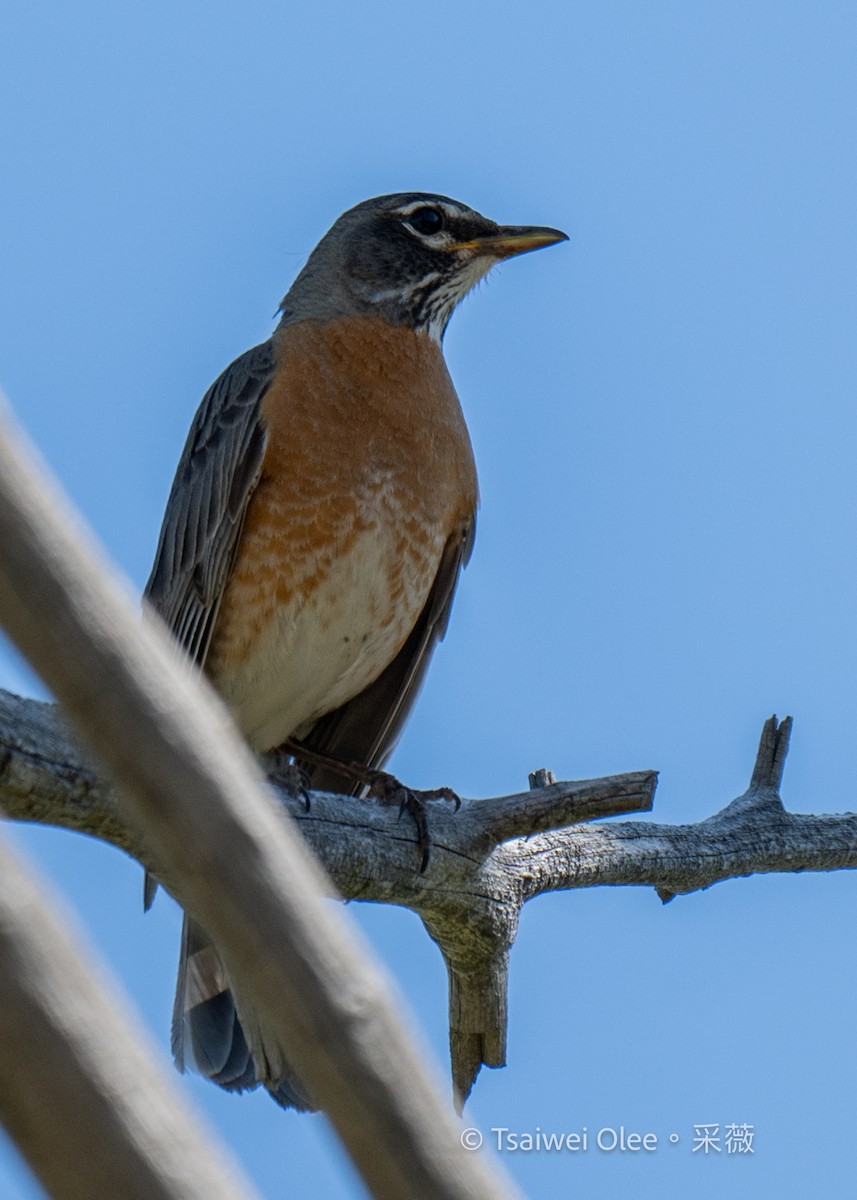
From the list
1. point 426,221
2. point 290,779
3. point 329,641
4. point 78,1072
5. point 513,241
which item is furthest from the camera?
point 426,221

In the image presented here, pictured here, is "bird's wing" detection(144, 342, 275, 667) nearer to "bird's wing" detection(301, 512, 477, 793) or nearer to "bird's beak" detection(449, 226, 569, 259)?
"bird's wing" detection(301, 512, 477, 793)

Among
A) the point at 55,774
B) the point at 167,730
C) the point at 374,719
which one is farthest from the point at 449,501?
the point at 167,730

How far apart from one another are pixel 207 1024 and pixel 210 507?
2.65 m

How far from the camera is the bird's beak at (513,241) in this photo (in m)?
8.90

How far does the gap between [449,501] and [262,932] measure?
20.9 ft

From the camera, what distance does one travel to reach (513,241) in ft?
29.3

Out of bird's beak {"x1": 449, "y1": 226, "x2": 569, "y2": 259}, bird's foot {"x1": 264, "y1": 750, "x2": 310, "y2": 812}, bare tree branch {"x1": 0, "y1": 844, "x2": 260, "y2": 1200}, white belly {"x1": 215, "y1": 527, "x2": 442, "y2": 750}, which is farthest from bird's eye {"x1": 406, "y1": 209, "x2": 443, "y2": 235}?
bare tree branch {"x1": 0, "y1": 844, "x2": 260, "y2": 1200}

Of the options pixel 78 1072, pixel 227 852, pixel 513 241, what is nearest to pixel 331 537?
pixel 513 241

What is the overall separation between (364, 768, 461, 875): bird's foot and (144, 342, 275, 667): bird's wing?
116cm

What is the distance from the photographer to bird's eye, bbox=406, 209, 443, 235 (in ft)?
29.8

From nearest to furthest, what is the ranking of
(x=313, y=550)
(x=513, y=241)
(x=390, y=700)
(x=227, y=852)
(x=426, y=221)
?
(x=227, y=852)
(x=313, y=550)
(x=390, y=700)
(x=513, y=241)
(x=426, y=221)

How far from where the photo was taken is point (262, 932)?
59.0 inches

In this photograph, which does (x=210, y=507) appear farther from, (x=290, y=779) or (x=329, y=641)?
(x=290, y=779)

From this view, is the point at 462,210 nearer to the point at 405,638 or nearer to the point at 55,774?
the point at 405,638
